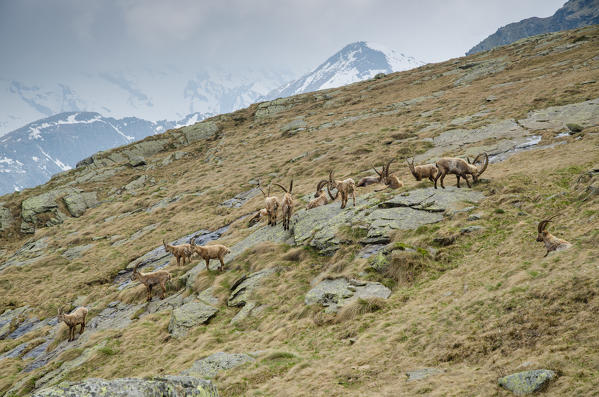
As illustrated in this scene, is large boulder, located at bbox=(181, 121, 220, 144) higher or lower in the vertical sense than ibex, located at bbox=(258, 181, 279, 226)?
higher

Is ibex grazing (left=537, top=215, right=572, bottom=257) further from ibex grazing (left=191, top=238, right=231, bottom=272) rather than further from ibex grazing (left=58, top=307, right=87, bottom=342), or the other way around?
ibex grazing (left=58, top=307, right=87, bottom=342)

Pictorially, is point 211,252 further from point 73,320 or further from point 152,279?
point 73,320

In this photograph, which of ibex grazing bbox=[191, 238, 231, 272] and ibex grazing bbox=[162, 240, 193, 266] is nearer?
ibex grazing bbox=[191, 238, 231, 272]

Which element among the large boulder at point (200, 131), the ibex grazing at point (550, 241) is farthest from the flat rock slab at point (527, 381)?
the large boulder at point (200, 131)

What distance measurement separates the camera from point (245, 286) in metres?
14.6

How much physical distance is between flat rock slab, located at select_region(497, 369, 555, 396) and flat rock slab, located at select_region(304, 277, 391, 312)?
16.9 ft

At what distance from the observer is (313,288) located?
1259 centimetres

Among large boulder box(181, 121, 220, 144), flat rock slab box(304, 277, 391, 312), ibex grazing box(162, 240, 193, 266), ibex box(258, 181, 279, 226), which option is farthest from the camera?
large boulder box(181, 121, 220, 144)

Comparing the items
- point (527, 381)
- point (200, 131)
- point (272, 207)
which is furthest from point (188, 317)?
point (200, 131)

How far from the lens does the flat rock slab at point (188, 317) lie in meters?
13.1

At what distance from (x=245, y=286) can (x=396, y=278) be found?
683 cm

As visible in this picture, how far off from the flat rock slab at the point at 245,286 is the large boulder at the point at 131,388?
771 centimetres

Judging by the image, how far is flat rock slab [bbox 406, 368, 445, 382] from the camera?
6.81m

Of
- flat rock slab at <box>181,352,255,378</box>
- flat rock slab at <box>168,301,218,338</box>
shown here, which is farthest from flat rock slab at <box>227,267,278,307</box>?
flat rock slab at <box>181,352,255,378</box>
